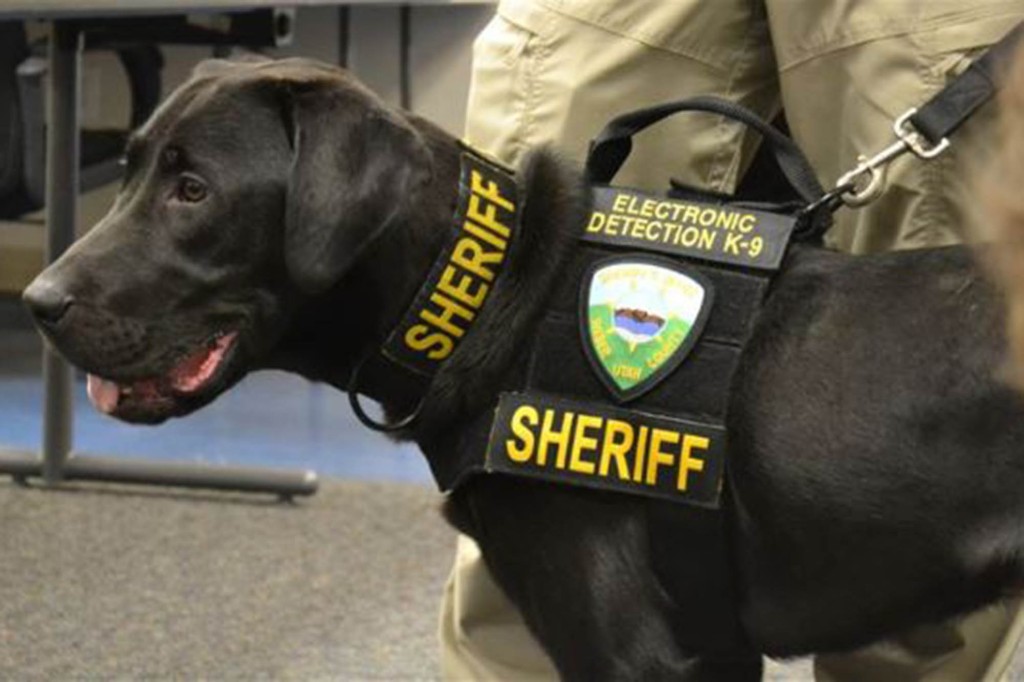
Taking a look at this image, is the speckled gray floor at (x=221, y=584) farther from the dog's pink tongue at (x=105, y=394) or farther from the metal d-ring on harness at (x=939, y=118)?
the metal d-ring on harness at (x=939, y=118)

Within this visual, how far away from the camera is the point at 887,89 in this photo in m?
1.64

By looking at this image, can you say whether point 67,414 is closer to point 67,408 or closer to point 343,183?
point 67,408

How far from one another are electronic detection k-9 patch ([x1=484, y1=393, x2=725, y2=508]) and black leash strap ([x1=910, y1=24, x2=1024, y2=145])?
1.05 feet

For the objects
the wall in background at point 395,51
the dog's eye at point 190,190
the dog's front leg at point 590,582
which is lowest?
the wall in background at point 395,51

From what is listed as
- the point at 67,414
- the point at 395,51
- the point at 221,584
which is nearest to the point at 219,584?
the point at 221,584

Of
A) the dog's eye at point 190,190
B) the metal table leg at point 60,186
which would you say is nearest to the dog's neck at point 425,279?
the dog's eye at point 190,190

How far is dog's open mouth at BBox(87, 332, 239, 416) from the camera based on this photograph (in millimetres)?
1478

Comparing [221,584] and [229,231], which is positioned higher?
[229,231]

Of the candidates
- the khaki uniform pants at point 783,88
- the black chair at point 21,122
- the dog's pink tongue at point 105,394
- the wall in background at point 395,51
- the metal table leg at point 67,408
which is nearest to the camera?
the dog's pink tongue at point 105,394

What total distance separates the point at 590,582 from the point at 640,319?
0.22m

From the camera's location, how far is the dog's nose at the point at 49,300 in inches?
56.9

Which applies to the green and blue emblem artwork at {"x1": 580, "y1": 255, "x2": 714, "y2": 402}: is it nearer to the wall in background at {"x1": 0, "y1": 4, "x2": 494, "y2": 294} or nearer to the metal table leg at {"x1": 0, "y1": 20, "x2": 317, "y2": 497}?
the metal table leg at {"x1": 0, "y1": 20, "x2": 317, "y2": 497}

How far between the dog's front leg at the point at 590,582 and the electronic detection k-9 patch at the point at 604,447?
0.9 inches

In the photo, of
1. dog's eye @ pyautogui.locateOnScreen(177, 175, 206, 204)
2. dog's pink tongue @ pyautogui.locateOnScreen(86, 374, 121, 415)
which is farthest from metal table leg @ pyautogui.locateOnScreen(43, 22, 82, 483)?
dog's eye @ pyautogui.locateOnScreen(177, 175, 206, 204)
